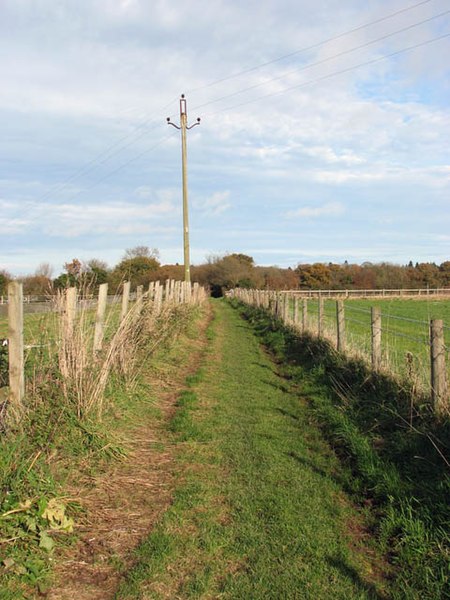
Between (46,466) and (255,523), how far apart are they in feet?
5.91

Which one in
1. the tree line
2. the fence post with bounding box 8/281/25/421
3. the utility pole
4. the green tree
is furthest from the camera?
the tree line

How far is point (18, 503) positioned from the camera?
147 inches

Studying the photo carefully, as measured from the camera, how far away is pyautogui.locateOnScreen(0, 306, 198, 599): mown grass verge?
348 centimetres

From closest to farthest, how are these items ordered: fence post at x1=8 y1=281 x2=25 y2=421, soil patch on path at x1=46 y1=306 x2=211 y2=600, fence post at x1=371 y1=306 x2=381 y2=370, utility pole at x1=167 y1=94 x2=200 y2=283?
soil patch on path at x1=46 y1=306 x2=211 y2=600 < fence post at x1=8 y1=281 x2=25 y2=421 < fence post at x1=371 y1=306 x2=381 y2=370 < utility pole at x1=167 y1=94 x2=200 y2=283

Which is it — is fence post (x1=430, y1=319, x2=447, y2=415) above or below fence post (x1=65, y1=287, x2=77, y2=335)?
below

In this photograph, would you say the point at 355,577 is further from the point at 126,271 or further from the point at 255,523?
the point at 126,271

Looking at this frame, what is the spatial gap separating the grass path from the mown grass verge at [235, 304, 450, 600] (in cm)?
20

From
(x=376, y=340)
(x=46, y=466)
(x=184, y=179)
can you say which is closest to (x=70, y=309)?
(x=46, y=466)

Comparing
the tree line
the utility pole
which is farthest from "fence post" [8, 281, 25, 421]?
the tree line

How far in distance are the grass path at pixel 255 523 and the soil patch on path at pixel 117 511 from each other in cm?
13

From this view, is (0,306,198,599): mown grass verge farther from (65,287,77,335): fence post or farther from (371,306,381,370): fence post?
(371,306,381,370): fence post

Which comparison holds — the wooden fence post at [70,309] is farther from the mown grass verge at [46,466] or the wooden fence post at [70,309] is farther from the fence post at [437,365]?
the fence post at [437,365]

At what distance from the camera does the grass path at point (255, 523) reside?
337 centimetres

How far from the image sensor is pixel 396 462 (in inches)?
213
